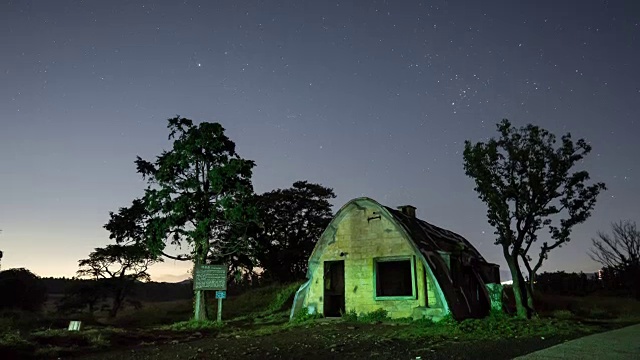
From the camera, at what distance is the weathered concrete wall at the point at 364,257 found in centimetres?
1708

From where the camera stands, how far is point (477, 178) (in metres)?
18.9

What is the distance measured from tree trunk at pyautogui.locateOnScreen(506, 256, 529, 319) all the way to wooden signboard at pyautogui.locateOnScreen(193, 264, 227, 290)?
43.0 ft

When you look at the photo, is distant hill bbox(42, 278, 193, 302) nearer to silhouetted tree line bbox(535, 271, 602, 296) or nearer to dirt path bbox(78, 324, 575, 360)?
silhouetted tree line bbox(535, 271, 602, 296)

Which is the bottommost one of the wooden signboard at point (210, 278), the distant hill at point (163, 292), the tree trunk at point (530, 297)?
the distant hill at point (163, 292)

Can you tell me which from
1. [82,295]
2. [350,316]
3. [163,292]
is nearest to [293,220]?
[82,295]

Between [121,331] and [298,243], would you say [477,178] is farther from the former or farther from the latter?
[298,243]

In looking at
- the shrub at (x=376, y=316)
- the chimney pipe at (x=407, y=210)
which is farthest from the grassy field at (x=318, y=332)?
the chimney pipe at (x=407, y=210)

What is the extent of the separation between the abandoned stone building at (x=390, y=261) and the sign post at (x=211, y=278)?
409cm

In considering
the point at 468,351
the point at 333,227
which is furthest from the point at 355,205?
the point at 468,351

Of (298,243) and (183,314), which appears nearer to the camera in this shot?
(183,314)

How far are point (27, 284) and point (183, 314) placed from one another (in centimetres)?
1893

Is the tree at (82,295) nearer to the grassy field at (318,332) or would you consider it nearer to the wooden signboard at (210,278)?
the grassy field at (318,332)

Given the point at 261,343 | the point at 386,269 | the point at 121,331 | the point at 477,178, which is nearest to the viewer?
the point at 261,343

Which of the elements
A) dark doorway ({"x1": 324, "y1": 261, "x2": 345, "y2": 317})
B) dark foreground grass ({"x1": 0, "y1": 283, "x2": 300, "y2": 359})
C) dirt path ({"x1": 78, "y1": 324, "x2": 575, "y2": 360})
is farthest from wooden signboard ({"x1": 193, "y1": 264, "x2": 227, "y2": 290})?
dirt path ({"x1": 78, "y1": 324, "x2": 575, "y2": 360})
